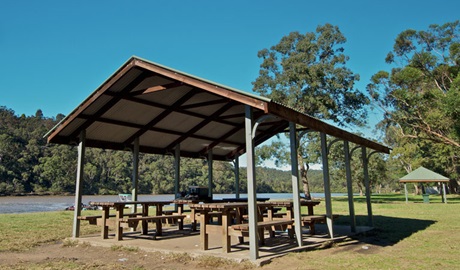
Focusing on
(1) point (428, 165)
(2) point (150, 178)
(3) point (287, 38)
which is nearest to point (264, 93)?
(3) point (287, 38)

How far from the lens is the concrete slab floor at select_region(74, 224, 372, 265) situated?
5.53 meters

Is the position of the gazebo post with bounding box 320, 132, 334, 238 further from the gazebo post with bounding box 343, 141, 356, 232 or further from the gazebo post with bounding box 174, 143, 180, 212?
the gazebo post with bounding box 174, 143, 180, 212

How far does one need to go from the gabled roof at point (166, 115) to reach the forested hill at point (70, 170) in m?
51.2

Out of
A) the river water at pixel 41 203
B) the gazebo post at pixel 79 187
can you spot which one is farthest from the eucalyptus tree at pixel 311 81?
the gazebo post at pixel 79 187

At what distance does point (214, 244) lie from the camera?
21.8 ft

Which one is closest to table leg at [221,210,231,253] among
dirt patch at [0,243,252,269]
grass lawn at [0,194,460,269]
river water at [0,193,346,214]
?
dirt patch at [0,243,252,269]

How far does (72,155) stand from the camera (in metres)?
70.8

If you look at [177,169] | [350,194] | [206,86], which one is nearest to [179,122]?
[177,169]

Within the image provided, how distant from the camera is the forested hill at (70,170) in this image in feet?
217

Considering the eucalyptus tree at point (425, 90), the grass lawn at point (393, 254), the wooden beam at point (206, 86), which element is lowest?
the grass lawn at point (393, 254)

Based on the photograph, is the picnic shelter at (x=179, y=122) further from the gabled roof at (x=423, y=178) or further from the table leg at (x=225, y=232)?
the gabled roof at (x=423, y=178)

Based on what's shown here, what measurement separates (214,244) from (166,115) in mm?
3945

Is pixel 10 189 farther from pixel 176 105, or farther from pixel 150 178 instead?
pixel 176 105

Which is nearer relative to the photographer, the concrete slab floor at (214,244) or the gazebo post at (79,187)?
the concrete slab floor at (214,244)
